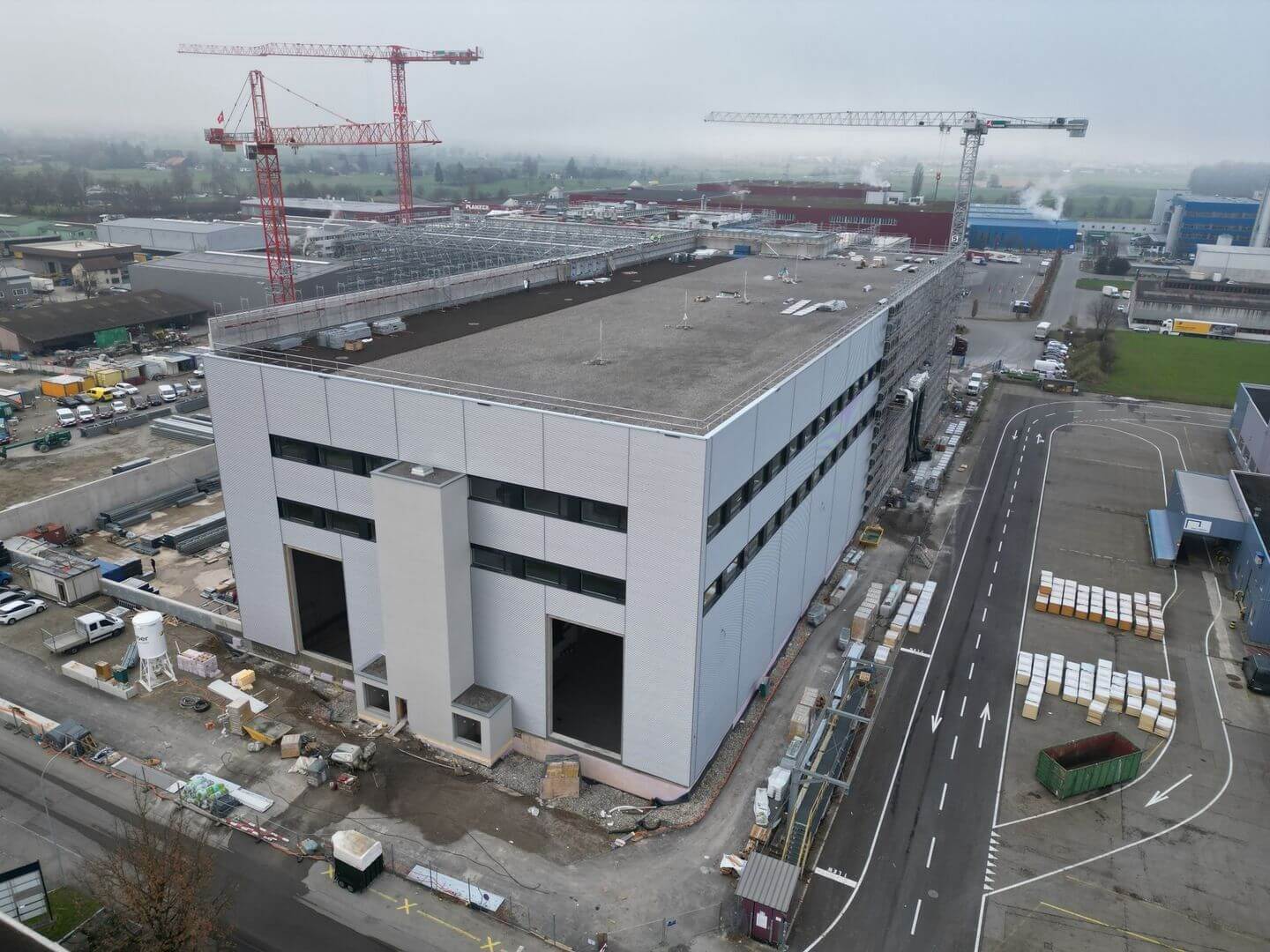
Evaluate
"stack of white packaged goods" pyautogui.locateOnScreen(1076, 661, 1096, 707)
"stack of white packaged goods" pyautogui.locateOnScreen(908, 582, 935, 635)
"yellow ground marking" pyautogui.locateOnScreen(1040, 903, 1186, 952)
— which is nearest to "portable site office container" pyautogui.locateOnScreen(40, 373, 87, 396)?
"stack of white packaged goods" pyautogui.locateOnScreen(908, 582, 935, 635)

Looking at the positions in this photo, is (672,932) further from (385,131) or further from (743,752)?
(385,131)

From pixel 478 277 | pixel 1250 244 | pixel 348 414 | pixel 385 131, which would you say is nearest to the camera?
pixel 348 414

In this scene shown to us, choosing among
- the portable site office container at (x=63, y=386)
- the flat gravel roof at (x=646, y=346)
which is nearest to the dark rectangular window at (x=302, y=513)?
the flat gravel roof at (x=646, y=346)

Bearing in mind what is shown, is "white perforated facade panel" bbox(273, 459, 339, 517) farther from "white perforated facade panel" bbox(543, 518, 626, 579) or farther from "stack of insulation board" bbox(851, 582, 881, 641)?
"stack of insulation board" bbox(851, 582, 881, 641)

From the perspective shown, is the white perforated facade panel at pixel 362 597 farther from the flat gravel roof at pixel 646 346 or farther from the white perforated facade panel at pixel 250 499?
the flat gravel roof at pixel 646 346

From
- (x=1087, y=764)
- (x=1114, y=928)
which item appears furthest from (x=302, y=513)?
(x=1087, y=764)

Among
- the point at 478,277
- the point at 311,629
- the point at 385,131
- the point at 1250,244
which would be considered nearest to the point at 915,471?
the point at 478,277
